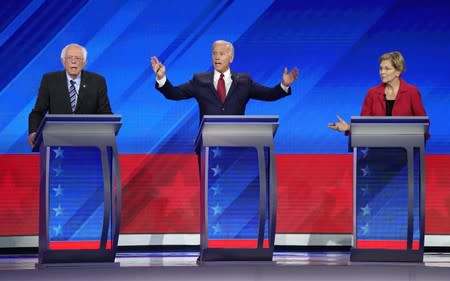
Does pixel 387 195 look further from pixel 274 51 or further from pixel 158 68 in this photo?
pixel 274 51

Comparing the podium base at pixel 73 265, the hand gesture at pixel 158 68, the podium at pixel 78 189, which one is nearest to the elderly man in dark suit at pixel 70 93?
the hand gesture at pixel 158 68

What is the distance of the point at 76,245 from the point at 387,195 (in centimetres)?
156

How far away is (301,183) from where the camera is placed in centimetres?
680

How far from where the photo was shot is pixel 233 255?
4.99 m

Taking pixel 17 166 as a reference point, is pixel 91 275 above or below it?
below

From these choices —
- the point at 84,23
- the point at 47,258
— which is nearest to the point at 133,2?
the point at 84,23

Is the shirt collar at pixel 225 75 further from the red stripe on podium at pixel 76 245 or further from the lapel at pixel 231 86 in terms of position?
the red stripe on podium at pixel 76 245

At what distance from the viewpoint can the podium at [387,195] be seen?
199 inches

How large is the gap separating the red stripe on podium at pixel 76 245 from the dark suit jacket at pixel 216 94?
103 cm

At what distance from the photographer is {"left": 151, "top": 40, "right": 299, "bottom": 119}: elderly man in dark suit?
555cm

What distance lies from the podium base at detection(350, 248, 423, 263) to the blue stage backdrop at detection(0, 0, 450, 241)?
1614mm

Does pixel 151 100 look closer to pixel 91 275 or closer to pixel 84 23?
pixel 84 23

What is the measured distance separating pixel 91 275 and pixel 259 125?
1120mm

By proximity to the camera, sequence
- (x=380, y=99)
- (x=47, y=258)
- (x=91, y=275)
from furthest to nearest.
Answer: (x=380, y=99)
(x=47, y=258)
(x=91, y=275)
